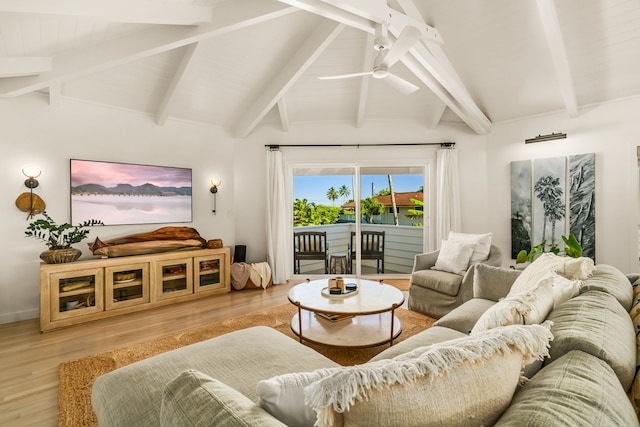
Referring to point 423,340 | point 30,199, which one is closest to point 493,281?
point 423,340

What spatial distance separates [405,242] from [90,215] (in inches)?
181

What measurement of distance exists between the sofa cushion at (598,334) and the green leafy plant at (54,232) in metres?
4.16

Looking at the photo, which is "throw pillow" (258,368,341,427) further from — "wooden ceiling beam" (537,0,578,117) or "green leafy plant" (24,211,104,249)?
"green leafy plant" (24,211,104,249)

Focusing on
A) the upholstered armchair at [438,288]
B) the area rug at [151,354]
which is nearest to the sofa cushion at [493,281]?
the upholstered armchair at [438,288]

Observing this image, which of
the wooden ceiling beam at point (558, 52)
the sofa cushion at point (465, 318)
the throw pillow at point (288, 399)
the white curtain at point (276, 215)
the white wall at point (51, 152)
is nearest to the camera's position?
the throw pillow at point (288, 399)

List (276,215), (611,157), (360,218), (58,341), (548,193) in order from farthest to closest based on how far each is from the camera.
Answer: (360,218) < (276,215) < (548,193) < (611,157) < (58,341)

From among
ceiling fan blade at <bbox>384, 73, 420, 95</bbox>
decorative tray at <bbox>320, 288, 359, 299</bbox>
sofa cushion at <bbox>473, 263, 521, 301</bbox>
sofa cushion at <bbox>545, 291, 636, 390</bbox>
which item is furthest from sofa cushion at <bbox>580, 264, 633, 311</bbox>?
ceiling fan blade at <bbox>384, 73, 420, 95</bbox>

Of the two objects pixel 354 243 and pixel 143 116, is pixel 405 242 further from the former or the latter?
pixel 143 116

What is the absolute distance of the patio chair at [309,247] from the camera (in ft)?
17.2

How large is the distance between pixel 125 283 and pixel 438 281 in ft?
11.7

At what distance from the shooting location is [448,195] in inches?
195

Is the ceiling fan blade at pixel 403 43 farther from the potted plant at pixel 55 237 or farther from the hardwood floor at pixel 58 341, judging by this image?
the potted plant at pixel 55 237

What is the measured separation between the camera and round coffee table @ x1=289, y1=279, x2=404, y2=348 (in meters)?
2.38

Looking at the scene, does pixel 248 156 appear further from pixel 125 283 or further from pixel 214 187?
pixel 125 283
